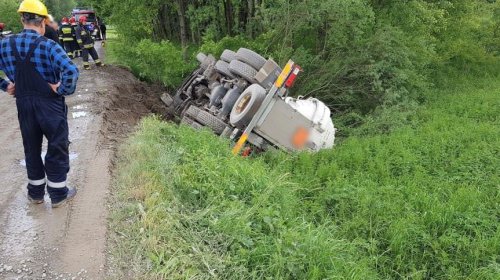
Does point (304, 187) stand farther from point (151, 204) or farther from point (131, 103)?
point (131, 103)

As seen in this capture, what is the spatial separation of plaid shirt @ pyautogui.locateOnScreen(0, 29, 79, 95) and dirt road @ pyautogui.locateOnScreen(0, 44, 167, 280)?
103cm

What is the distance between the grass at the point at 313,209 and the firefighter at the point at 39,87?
24.6 inches

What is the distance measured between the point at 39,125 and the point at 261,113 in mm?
3229

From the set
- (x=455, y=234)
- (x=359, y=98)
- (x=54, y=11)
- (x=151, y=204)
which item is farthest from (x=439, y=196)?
(x=54, y=11)

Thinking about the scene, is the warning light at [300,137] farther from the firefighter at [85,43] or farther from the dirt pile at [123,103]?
the firefighter at [85,43]

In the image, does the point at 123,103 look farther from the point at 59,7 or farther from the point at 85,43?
the point at 59,7

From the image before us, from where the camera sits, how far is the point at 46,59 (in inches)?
126

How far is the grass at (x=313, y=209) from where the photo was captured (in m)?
2.96

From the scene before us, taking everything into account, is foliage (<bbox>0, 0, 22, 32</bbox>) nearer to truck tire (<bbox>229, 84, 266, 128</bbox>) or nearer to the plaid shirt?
truck tire (<bbox>229, 84, 266, 128</bbox>)

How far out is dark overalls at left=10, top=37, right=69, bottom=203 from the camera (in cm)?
320

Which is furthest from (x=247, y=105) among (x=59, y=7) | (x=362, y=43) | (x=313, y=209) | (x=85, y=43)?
(x=59, y=7)

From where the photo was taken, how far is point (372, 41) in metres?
8.24

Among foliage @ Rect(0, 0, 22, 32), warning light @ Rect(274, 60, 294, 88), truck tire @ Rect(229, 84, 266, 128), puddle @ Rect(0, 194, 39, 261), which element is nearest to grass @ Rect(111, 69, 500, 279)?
truck tire @ Rect(229, 84, 266, 128)

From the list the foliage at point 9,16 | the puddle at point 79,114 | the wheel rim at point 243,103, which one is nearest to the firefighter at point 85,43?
the puddle at point 79,114
